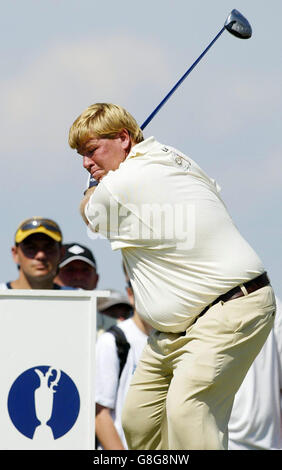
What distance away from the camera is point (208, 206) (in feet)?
17.9

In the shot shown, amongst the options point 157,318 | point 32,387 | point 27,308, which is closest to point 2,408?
point 32,387

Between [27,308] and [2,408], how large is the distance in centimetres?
57

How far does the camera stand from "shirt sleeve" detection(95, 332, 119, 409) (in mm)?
7473

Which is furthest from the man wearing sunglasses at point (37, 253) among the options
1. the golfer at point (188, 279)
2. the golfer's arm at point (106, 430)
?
the golfer at point (188, 279)

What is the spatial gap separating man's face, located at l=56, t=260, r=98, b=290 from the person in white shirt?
1.88 meters

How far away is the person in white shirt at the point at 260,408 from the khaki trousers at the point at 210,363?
5.75ft

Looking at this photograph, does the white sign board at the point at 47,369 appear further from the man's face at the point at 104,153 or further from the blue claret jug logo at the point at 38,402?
the man's face at the point at 104,153

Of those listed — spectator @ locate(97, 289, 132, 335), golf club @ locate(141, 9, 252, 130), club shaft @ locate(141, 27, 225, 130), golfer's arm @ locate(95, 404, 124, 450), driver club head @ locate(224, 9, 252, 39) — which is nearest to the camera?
club shaft @ locate(141, 27, 225, 130)

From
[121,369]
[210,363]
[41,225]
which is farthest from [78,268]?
[210,363]

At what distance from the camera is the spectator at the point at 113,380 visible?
7422mm

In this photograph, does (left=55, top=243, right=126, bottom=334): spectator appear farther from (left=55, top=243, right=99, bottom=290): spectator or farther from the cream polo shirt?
the cream polo shirt

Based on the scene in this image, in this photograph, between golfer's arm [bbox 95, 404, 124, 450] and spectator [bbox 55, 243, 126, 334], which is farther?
spectator [bbox 55, 243, 126, 334]

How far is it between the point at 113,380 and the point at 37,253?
1125mm

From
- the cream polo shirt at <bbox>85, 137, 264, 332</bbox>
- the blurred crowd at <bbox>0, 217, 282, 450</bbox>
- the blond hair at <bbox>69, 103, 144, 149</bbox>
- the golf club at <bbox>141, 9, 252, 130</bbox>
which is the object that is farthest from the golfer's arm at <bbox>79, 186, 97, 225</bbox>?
the golf club at <bbox>141, 9, 252, 130</bbox>
